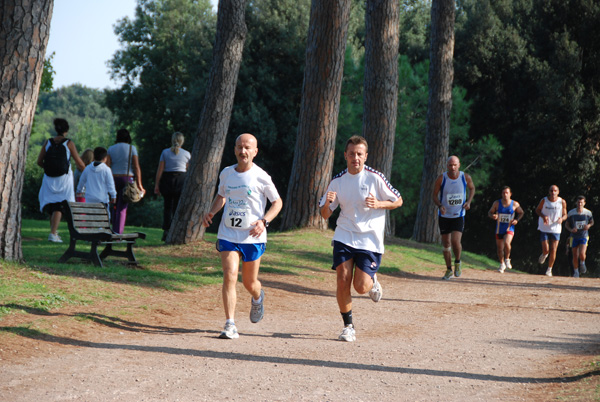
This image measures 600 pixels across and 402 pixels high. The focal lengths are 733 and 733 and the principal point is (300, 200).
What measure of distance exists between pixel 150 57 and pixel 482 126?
21021 mm

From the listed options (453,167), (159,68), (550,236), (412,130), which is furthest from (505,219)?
(159,68)

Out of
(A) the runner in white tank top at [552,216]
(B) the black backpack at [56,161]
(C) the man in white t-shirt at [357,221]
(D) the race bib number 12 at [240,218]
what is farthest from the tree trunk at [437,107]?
(D) the race bib number 12 at [240,218]

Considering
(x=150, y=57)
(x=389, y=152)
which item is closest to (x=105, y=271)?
(x=389, y=152)

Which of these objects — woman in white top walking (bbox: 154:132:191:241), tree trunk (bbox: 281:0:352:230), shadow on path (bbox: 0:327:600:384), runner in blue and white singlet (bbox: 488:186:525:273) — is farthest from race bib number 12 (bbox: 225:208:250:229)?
runner in blue and white singlet (bbox: 488:186:525:273)

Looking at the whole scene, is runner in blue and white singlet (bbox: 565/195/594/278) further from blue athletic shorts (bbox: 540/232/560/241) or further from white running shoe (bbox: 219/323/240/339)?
white running shoe (bbox: 219/323/240/339)

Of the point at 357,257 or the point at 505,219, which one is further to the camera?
the point at 505,219

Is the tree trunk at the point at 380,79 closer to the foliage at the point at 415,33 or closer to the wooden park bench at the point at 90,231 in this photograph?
the wooden park bench at the point at 90,231

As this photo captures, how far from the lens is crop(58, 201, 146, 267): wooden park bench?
10234mm

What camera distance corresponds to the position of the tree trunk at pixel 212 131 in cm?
1311

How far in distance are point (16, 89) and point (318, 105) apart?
8060mm

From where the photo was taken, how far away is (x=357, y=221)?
7.11 meters

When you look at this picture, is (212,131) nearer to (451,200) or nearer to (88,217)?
(88,217)

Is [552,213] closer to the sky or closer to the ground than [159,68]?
closer to the ground

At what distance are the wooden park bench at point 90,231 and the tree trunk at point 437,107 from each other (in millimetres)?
13566
